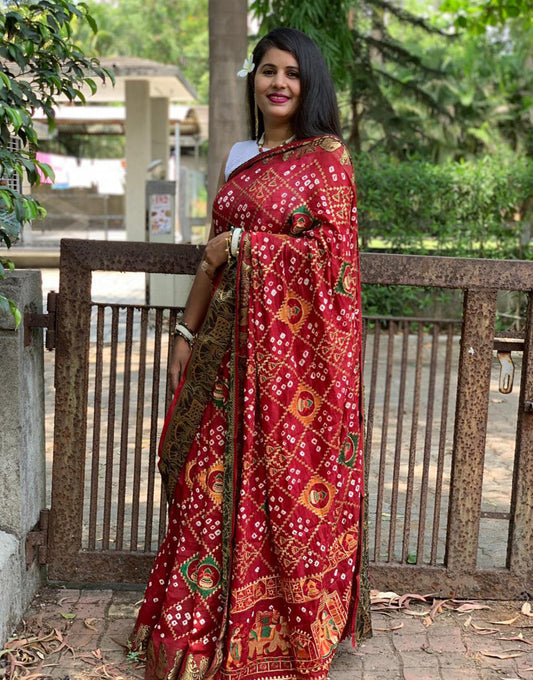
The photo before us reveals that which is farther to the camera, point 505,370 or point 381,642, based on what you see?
point 505,370

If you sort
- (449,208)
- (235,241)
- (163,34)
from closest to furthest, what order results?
(235,241)
(449,208)
(163,34)

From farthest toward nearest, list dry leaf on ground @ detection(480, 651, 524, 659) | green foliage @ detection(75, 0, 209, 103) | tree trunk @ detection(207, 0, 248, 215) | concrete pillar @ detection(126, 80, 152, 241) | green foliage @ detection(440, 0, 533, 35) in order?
green foliage @ detection(75, 0, 209, 103), concrete pillar @ detection(126, 80, 152, 241), green foliage @ detection(440, 0, 533, 35), tree trunk @ detection(207, 0, 248, 215), dry leaf on ground @ detection(480, 651, 524, 659)

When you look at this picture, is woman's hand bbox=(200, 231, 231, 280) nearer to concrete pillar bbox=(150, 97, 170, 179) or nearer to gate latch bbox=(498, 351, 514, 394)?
gate latch bbox=(498, 351, 514, 394)

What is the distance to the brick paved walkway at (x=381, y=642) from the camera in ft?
9.16

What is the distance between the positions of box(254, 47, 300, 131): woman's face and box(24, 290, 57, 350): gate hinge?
3.44ft

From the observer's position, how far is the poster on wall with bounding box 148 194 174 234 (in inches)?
378

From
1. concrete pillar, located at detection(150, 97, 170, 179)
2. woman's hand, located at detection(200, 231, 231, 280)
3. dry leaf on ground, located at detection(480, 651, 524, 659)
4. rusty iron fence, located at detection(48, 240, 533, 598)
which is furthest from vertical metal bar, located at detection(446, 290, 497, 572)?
concrete pillar, located at detection(150, 97, 170, 179)

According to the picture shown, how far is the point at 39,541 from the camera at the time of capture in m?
3.17

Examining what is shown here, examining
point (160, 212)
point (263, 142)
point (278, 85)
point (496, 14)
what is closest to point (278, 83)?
point (278, 85)

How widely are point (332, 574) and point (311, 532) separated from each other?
0.65ft

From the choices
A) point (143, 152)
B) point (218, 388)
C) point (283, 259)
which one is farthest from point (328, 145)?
point (143, 152)

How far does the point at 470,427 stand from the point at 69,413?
1.49m

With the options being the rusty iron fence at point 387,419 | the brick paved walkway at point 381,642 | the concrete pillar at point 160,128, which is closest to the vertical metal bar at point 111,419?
the rusty iron fence at point 387,419

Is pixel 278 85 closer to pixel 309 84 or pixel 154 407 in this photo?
pixel 309 84
